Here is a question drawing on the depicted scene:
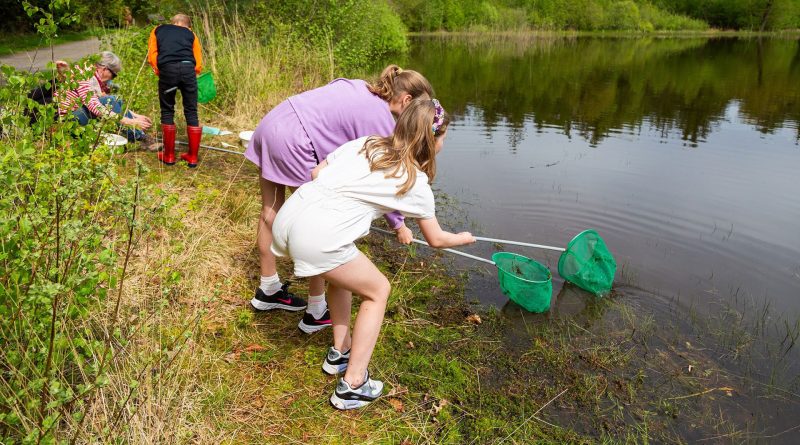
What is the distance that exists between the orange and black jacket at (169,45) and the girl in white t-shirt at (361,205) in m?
3.63

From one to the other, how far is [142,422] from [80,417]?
0.34m

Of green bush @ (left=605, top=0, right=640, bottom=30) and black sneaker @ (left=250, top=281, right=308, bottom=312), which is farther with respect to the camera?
green bush @ (left=605, top=0, right=640, bottom=30)

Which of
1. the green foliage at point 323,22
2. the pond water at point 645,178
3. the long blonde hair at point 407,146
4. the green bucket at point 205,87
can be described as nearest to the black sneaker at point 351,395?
the long blonde hair at point 407,146

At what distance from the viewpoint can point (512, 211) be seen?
657 centimetres

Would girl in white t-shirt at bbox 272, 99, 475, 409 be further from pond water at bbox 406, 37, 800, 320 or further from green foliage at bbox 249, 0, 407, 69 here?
green foliage at bbox 249, 0, 407, 69

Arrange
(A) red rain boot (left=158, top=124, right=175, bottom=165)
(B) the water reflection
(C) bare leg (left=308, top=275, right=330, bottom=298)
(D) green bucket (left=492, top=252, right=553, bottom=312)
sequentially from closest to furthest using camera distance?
(C) bare leg (left=308, top=275, right=330, bottom=298) → (D) green bucket (left=492, top=252, right=553, bottom=312) → (A) red rain boot (left=158, top=124, right=175, bottom=165) → (B) the water reflection

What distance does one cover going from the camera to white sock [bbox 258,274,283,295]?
3420 mm

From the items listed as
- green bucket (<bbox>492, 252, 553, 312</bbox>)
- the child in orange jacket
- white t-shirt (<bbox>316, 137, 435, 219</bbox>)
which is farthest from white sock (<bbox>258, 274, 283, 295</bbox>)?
the child in orange jacket

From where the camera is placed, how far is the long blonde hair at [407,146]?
98.1 inches

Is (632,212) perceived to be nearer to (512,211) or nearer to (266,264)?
(512,211)

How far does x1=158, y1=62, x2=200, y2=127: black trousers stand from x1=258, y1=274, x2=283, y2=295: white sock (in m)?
2.99

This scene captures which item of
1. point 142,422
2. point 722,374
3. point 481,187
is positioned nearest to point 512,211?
point 481,187

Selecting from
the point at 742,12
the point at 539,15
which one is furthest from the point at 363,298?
the point at 742,12

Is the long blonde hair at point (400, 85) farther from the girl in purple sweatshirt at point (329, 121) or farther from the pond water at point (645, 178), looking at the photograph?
the pond water at point (645, 178)
